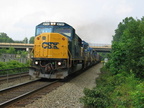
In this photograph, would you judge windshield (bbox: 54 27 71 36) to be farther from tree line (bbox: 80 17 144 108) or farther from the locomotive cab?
tree line (bbox: 80 17 144 108)

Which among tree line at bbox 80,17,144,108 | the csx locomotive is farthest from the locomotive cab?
tree line at bbox 80,17,144,108

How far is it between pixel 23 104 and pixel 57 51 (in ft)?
20.4

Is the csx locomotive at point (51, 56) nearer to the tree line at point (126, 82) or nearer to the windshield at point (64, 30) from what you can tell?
the windshield at point (64, 30)

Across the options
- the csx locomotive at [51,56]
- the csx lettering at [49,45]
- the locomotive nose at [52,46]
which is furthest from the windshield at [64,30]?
the csx lettering at [49,45]

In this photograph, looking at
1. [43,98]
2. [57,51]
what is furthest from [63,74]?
[43,98]

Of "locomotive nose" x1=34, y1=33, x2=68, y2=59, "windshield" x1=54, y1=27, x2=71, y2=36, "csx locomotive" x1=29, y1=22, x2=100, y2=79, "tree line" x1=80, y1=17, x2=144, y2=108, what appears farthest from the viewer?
"windshield" x1=54, y1=27, x2=71, y2=36

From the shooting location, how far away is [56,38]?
12266 mm

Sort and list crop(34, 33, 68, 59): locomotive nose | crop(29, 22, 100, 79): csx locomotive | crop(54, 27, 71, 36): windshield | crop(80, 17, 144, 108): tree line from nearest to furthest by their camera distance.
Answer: crop(80, 17, 144, 108): tree line < crop(29, 22, 100, 79): csx locomotive < crop(34, 33, 68, 59): locomotive nose < crop(54, 27, 71, 36): windshield

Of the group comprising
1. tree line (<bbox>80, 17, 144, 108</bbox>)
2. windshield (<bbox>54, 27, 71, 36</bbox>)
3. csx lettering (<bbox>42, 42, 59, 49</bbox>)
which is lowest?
tree line (<bbox>80, 17, 144, 108</bbox>)

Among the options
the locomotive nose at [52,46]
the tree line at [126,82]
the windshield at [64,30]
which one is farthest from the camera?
the windshield at [64,30]

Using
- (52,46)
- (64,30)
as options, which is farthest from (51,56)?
(64,30)

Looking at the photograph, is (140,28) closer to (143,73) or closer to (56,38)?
(143,73)

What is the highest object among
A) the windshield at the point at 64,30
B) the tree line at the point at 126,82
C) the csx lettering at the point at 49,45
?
the windshield at the point at 64,30

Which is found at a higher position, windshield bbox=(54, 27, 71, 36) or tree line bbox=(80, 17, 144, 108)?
windshield bbox=(54, 27, 71, 36)
